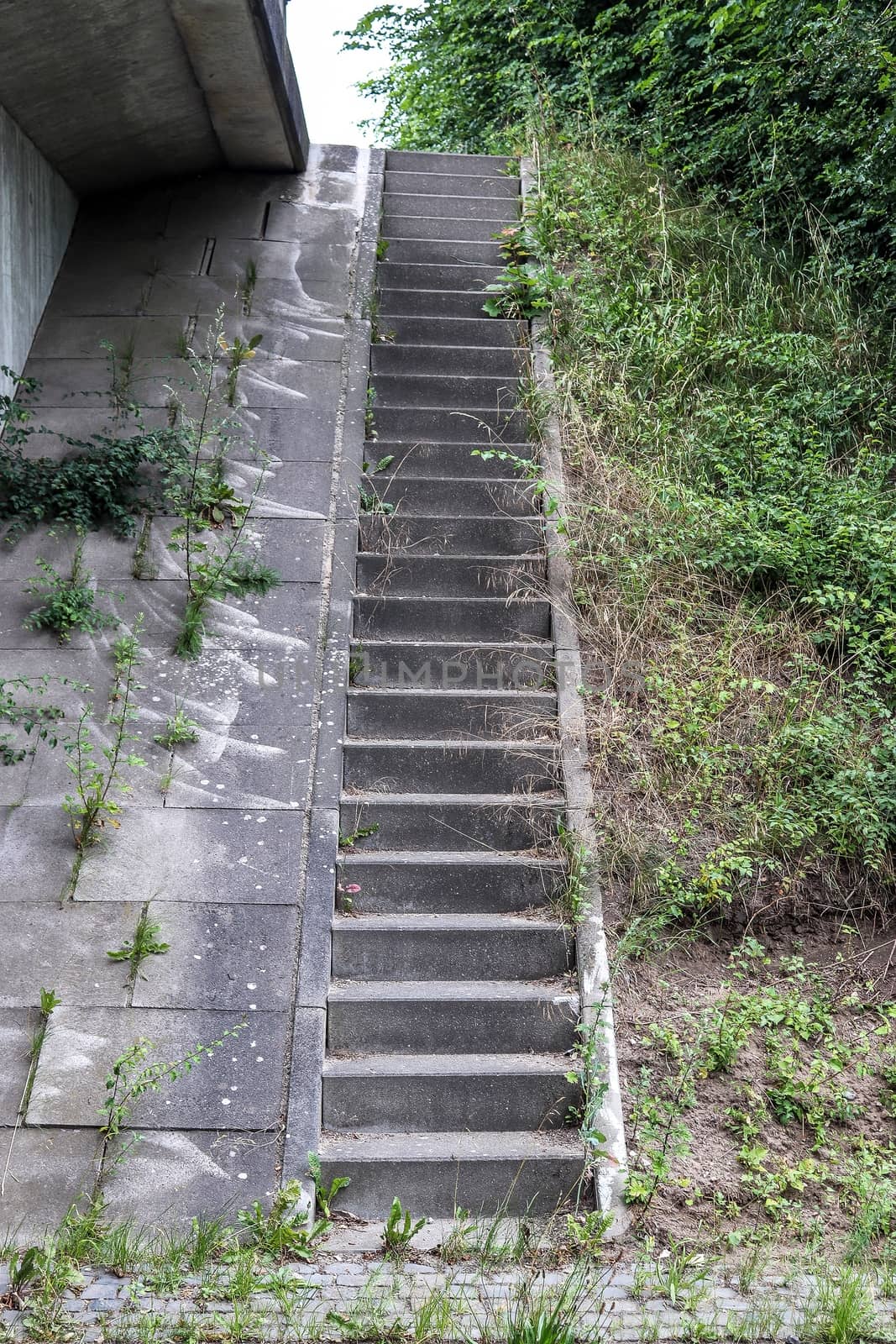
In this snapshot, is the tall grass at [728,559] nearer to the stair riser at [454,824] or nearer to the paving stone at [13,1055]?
the stair riser at [454,824]

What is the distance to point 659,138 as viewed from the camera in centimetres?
884

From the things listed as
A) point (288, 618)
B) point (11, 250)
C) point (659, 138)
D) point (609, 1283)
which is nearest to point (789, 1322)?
point (609, 1283)

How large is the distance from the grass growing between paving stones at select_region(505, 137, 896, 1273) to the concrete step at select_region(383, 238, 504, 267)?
58cm

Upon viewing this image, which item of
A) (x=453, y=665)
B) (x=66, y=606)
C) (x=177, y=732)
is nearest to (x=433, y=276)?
(x=453, y=665)

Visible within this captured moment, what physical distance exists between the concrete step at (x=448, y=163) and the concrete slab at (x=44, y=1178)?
8363 mm

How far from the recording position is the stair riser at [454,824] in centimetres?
473

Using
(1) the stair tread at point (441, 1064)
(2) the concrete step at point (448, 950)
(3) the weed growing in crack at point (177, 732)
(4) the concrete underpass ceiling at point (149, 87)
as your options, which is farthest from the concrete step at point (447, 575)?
(4) the concrete underpass ceiling at point (149, 87)

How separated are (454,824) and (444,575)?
5.34 feet

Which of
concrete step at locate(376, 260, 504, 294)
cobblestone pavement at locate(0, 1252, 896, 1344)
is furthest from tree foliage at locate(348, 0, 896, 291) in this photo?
cobblestone pavement at locate(0, 1252, 896, 1344)

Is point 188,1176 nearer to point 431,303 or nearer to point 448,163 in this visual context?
point 431,303

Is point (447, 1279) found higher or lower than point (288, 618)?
lower

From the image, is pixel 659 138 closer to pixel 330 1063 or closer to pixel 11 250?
pixel 11 250

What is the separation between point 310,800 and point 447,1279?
2058 mm

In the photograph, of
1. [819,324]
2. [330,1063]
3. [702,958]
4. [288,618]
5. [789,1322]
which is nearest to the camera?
[789,1322]
